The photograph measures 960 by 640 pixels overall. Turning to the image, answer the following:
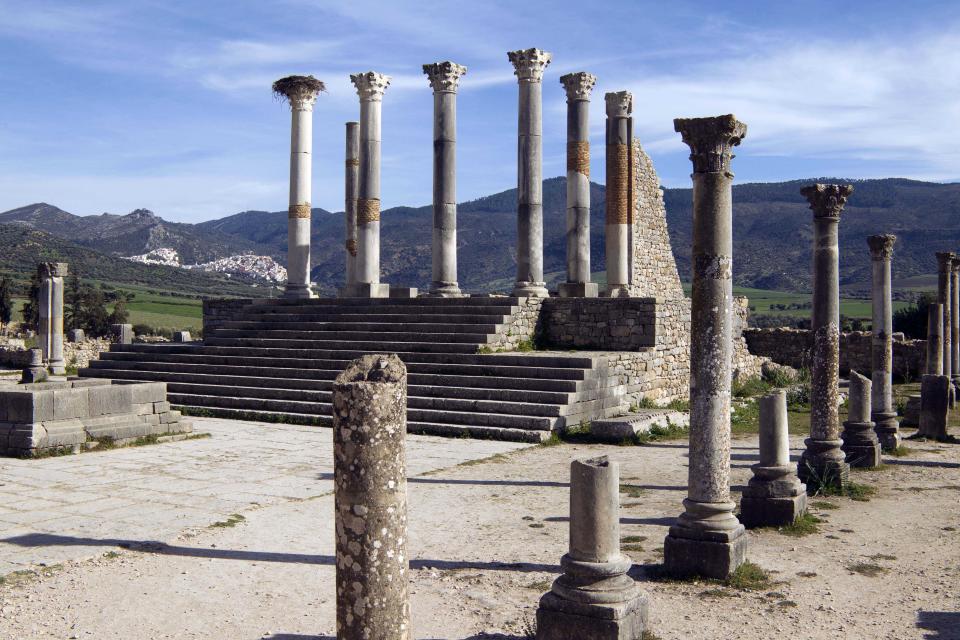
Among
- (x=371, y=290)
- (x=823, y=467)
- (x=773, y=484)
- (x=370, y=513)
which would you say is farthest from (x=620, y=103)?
(x=370, y=513)

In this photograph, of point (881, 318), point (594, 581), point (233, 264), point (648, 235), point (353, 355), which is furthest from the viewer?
point (233, 264)

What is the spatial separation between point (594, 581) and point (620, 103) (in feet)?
67.9

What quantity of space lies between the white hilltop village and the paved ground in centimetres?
12584

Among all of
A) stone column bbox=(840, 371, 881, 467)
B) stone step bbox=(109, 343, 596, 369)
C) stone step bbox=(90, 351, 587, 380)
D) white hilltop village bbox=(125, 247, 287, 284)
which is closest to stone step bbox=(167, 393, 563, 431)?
stone step bbox=(90, 351, 587, 380)

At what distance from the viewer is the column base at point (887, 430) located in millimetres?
13828

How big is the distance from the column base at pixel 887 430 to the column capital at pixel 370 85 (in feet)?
51.9

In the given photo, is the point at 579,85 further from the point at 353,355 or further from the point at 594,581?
the point at 594,581

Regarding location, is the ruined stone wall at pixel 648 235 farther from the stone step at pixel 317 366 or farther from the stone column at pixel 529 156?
the stone step at pixel 317 366

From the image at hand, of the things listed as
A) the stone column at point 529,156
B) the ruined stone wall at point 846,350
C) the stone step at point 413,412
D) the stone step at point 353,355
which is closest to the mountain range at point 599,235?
the ruined stone wall at point 846,350

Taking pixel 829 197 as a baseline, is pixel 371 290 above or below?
below

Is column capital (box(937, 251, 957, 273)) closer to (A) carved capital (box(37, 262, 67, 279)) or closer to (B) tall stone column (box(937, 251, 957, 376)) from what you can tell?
(B) tall stone column (box(937, 251, 957, 376))

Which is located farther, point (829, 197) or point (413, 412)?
point (413, 412)

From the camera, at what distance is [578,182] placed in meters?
23.2

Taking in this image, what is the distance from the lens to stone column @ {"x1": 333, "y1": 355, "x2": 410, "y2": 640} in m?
4.35
